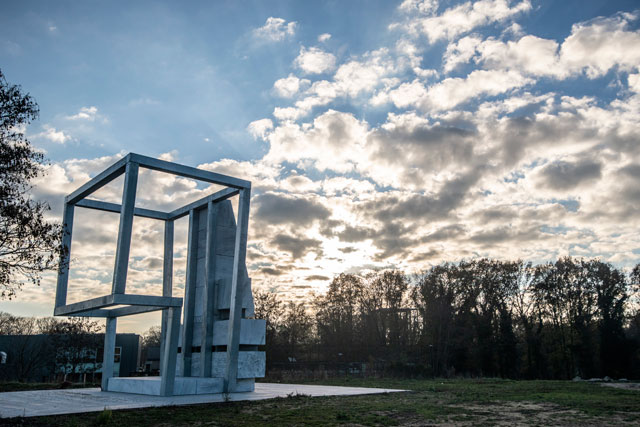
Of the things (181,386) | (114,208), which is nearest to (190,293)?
(114,208)

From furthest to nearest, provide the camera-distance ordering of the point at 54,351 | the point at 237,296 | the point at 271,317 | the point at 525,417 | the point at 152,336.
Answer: the point at 152,336
the point at 271,317
the point at 54,351
the point at 237,296
the point at 525,417

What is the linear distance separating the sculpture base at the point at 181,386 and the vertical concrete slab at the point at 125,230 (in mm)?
3416

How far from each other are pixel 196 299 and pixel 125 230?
6096mm

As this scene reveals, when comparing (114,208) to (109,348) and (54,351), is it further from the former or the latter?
(54,351)

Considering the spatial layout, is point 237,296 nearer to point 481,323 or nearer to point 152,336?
point 481,323

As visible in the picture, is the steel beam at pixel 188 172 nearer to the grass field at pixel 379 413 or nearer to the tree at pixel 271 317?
the grass field at pixel 379 413

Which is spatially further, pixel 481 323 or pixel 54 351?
pixel 481 323

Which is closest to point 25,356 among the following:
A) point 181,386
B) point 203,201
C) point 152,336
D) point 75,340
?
point 75,340

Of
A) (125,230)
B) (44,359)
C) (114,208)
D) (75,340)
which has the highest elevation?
(114,208)

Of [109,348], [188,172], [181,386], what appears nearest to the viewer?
[181,386]

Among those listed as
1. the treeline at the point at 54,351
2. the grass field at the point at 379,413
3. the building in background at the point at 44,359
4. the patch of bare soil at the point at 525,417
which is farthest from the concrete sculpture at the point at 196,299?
the building in background at the point at 44,359

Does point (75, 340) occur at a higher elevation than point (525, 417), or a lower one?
higher

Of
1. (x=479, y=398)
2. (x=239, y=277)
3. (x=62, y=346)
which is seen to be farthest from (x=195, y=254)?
(x=62, y=346)

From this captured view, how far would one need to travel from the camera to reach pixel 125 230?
14.7 meters
